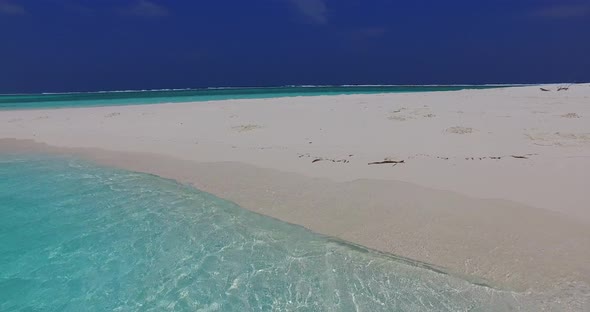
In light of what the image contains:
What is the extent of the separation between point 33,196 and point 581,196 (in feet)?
32.3

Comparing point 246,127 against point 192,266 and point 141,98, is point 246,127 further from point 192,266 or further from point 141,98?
point 141,98

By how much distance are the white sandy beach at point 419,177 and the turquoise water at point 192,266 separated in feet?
1.35

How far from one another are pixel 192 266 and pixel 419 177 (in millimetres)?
4517

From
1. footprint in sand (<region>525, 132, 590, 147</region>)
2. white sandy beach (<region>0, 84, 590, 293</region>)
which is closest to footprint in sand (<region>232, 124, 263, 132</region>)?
white sandy beach (<region>0, 84, 590, 293</region>)

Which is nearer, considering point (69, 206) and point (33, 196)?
point (69, 206)

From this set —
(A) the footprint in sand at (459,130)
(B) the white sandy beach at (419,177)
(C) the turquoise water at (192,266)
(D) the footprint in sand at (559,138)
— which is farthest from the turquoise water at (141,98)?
(D) the footprint in sand at (559,138)

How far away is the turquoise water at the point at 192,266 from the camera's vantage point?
11.8ft

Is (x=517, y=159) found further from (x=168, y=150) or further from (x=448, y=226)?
(x=168, y=150)

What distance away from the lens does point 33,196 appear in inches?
277

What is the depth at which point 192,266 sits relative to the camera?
4.35m

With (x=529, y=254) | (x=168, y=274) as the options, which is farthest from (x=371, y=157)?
(x=168, y=274)

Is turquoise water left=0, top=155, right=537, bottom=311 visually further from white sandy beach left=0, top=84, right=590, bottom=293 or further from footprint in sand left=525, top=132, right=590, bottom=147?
footprint in sand left=525, top=132, right=590, bottom=147

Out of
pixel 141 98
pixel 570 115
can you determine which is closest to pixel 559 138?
pixel 570 115

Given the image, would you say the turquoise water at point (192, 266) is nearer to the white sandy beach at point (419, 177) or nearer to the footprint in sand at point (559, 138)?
the white sandy beach at point (419, 177)
